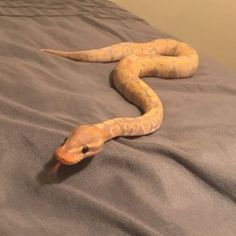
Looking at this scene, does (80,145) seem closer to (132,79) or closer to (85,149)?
(85,149)

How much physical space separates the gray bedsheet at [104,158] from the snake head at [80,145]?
25 millimetres

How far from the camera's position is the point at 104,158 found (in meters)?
0.90

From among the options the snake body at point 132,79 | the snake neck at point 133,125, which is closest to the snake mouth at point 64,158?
the snake body at point 132,79

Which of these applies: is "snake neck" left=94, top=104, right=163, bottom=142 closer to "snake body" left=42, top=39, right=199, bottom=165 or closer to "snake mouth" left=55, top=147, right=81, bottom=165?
"snake body" left=42, top=39, right=199, bottom=165

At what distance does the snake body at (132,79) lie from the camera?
89cm

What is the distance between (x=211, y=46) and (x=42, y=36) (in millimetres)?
1582

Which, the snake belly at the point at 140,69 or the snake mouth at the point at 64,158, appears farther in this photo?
the snake belly at the point at 140,69

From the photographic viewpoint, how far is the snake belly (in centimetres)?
107

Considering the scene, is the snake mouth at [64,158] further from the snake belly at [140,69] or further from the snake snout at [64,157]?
the snake belly at [140,69]

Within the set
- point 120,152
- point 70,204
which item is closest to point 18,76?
point 120,152

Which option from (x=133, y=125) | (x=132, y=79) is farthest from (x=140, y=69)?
(x=133, y=125)

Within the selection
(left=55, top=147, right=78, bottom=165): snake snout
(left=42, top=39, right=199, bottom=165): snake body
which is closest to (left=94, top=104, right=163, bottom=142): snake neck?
(left=42, top=39, right=199, bottom=165): snake body

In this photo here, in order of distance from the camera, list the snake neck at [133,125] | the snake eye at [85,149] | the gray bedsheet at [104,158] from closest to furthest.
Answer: the gray bedsheet at [104,158] < the snake eye at [85,149] < the snake neck at [133,125]

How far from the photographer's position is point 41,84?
3.81ft
